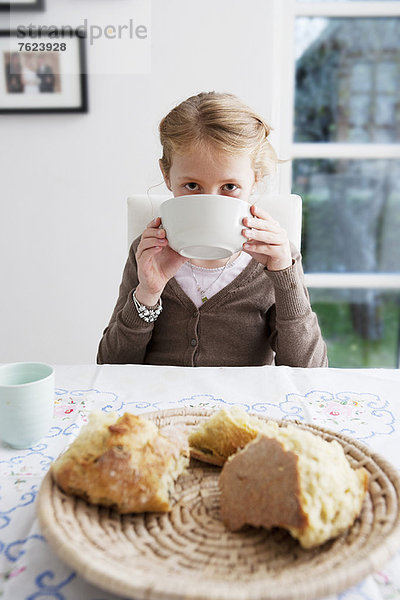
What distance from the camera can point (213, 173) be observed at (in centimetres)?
101

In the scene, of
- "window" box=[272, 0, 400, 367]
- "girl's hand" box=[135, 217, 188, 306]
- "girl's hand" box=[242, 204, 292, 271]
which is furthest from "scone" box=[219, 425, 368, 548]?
"window" box=[272, 0, 400, 367]

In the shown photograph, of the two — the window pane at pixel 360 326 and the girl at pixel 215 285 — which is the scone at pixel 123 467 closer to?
the girl at pixel 215 285

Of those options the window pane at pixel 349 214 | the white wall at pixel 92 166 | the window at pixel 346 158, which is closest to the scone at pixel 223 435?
the white wall at pixel 92 166

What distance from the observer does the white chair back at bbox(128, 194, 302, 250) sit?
1.32 metres

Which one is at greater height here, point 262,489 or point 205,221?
point 205,221

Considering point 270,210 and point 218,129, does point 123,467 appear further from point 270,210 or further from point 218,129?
point 270,210

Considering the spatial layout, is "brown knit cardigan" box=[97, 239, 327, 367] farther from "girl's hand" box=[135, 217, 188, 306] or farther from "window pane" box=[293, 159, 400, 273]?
"window pane" box=[293, 159, 400, 273]

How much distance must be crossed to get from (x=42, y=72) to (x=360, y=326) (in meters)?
1.74

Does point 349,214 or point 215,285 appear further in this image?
point 349,214

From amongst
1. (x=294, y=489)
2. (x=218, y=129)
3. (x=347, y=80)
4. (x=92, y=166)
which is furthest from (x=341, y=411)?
(x=347, y=80)

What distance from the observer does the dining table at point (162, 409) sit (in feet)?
1.45

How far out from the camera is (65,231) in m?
2.01

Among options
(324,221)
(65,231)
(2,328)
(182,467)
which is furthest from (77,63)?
(182,467)

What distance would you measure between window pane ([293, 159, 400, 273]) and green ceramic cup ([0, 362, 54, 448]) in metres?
1.78
